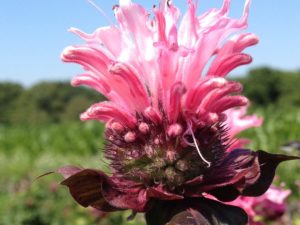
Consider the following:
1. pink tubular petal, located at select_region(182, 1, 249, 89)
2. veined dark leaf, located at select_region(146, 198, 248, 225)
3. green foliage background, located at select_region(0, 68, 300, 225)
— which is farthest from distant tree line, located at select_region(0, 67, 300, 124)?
veined dark leaf, located at select_region(146, 198, 248, 225)

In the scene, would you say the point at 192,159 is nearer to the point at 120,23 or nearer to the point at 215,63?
the point at 215,63

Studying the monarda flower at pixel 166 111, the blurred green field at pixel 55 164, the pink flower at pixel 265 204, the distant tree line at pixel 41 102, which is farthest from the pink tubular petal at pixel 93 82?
the distant tree line at pixel 41 102

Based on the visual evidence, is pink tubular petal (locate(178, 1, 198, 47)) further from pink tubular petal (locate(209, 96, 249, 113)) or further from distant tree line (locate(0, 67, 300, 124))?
distant tree line (locate(0, 67, 300, 124))

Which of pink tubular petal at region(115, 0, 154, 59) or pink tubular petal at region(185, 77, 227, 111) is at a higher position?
pink tubular petal at region(115, 0, 154, 59)

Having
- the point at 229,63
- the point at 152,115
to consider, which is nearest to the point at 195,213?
the point at 152,115

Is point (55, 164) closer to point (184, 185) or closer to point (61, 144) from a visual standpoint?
point (61, 144)

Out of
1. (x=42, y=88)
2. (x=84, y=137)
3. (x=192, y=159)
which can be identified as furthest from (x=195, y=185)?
(x=42, y=88)
